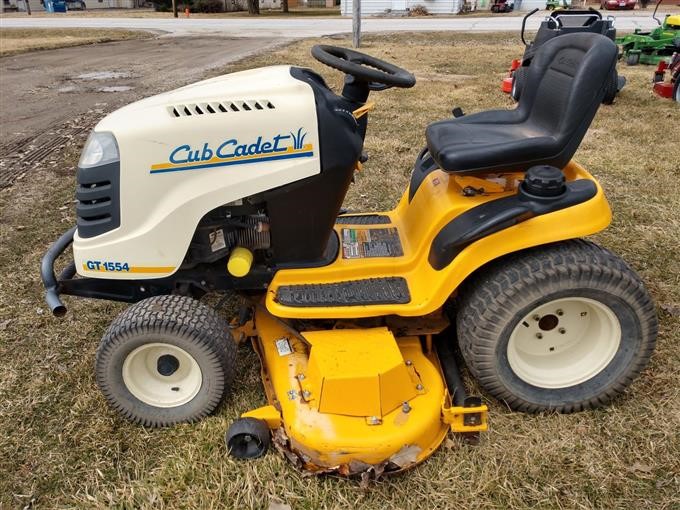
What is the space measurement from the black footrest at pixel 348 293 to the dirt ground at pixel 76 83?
353 cm

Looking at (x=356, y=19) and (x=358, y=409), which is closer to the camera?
(x=358, y=409)

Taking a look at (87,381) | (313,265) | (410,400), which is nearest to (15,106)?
(87,381)

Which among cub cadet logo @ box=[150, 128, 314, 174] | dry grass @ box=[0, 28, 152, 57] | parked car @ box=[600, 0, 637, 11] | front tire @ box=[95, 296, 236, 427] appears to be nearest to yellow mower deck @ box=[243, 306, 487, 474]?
front tire @ box=[95, 296, 236, 427]

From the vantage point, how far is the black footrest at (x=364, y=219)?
110 inches

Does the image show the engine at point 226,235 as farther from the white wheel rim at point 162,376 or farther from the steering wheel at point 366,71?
the steering wheel at point 366,71

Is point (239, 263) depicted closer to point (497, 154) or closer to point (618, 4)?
point (497, 154)

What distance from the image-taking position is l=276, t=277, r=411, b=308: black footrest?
2.20 metres

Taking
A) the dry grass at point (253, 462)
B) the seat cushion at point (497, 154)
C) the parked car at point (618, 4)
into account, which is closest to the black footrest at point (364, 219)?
the seat cushion at point (497, 154)

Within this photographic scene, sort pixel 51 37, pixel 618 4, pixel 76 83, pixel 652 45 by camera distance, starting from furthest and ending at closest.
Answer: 1. pixel 618 4
2. pixel 51 37
3. pixel 652 45
4. pixel 76 83

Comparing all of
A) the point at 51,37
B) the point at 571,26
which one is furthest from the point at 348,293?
the point at 51,37

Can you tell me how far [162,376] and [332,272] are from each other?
30.4 inches

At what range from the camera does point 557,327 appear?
228 centimetres

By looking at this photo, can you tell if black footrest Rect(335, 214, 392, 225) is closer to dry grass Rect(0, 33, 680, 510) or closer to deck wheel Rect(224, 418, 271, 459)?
dry grass Rect(0, 33, 680, 510)

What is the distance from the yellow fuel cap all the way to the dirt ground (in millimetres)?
3367
